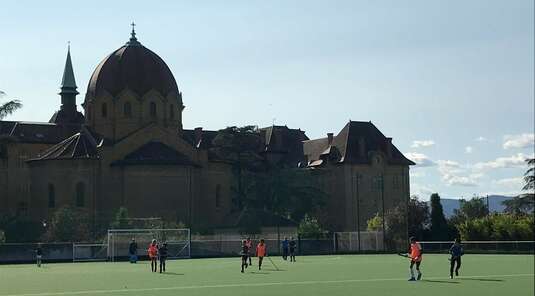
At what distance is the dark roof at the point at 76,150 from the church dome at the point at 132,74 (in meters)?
6.87

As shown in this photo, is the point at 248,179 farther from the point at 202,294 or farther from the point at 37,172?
the point at 202,294

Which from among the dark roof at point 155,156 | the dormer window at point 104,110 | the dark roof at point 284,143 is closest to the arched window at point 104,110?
the dormer window at point 104,110

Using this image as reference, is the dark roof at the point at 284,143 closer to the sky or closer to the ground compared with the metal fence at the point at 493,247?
closer to the sky

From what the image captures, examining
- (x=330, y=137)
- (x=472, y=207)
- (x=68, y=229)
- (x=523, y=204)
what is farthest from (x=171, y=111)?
(x=472, y=207)

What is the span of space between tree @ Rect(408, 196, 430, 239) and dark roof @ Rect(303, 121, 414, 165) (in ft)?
65.8

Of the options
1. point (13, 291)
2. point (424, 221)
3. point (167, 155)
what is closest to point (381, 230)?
point (424, 221)

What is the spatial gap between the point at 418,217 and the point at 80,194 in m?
33.7

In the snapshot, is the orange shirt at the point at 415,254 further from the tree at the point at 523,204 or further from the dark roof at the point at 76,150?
the dark roof at the point at 76,150

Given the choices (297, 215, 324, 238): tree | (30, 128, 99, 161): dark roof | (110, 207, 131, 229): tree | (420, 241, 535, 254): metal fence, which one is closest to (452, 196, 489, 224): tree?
(297, 215, 324, 238): tree

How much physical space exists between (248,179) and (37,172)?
989 inches

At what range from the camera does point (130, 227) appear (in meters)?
72.8

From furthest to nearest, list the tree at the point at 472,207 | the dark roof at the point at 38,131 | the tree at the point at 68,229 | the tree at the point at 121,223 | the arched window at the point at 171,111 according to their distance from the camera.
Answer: the tree at the point at 472,207 → the dark roof at the point at 38,131 → the arched window at the point at 171,111 → the tree at the point at 68,229 → the tree at the point at 121,223

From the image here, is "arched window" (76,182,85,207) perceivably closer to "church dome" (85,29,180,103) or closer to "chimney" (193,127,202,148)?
"church dome" (85,29,180,103)

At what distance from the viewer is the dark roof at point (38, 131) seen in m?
101
